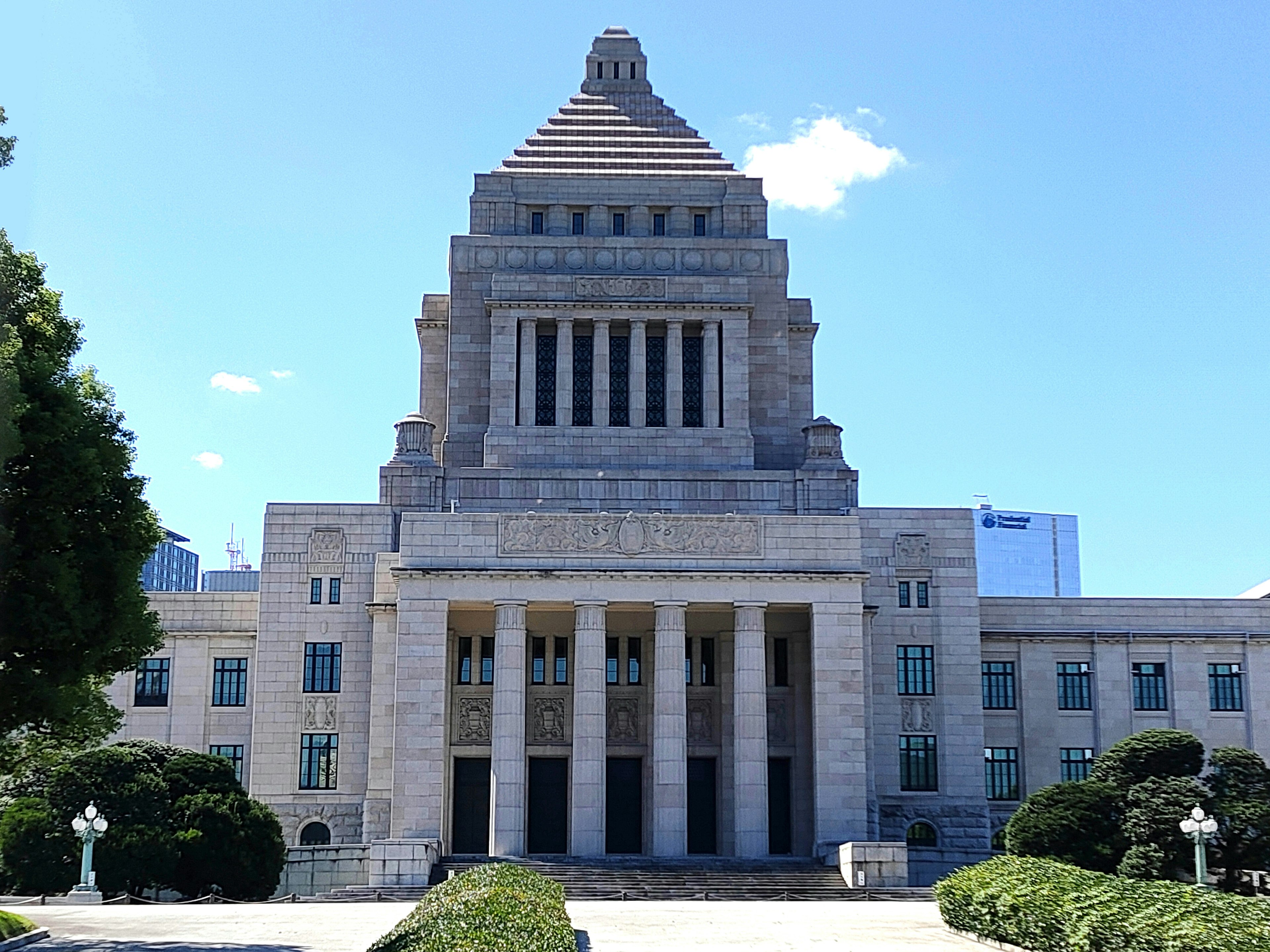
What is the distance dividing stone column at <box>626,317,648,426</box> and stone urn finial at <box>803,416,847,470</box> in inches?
243

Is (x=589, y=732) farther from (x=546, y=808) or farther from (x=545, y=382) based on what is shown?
(x=545, y=382)

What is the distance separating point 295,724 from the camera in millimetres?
51031

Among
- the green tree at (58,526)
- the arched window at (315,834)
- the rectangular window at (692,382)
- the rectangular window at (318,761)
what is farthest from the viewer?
the rectangular window at (692,382)

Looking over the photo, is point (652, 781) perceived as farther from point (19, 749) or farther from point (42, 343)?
point (42, 343)

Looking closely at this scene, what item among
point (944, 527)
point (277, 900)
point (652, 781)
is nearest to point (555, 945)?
point (277, 900)

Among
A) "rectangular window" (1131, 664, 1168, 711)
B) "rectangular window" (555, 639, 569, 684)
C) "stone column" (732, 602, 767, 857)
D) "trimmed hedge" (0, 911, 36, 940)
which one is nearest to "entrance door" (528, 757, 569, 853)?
"rectangular window" (555, 639, 569, 684)

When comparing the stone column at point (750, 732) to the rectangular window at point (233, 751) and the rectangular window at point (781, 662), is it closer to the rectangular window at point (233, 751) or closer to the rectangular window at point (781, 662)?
the rectangular window at point (781, 662)

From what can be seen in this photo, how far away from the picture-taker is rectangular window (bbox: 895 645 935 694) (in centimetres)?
5259

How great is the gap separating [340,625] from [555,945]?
31892 millimetres

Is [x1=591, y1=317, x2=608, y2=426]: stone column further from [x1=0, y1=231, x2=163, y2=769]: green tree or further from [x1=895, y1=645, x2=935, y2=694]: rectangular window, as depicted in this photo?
[x1=0, y1=231, x2=163, y2=769]: green tree

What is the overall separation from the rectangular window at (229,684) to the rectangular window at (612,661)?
12.8 meters

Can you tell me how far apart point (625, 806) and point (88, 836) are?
1820 cm

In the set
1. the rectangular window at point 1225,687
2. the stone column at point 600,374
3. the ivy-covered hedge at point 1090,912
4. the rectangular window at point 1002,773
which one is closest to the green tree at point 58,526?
the ivy-covered hedge at point 1090,912

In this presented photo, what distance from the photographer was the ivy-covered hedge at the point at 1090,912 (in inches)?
842
